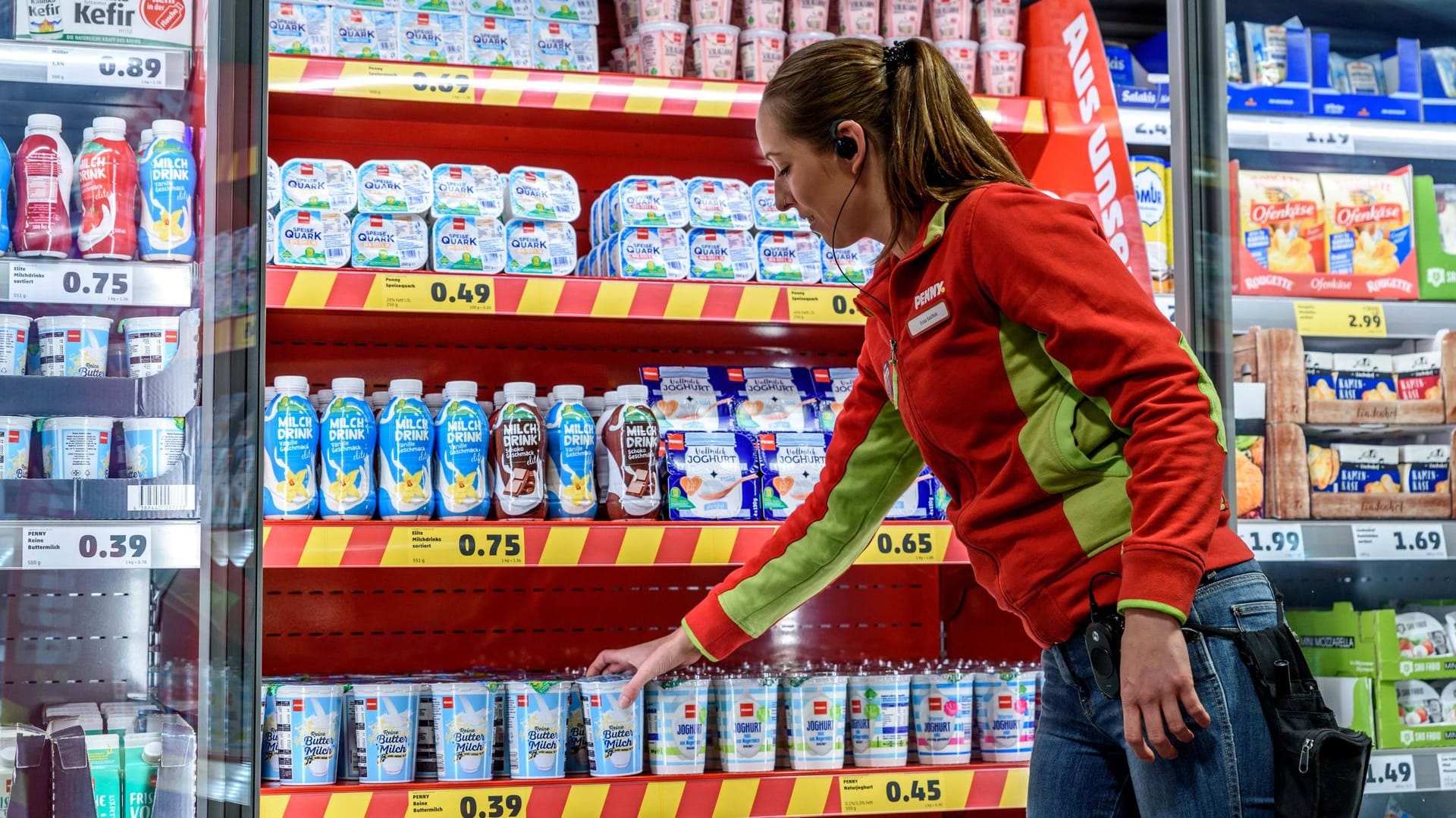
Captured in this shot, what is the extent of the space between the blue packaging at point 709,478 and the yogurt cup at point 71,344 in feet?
3.14

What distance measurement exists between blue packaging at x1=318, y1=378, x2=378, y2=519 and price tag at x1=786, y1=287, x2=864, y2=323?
777mm

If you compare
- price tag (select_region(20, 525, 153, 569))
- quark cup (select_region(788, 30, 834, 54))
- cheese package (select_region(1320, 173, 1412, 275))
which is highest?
quark cup (select_region(788, 30, 834, 54))

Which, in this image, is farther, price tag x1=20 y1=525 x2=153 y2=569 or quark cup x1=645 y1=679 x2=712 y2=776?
quark cup x1=645 y1=679 x2=712 y2=776

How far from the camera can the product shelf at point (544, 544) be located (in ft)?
7.15

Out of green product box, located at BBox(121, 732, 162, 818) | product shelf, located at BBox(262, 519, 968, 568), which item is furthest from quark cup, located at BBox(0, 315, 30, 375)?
green product box, located at BBox(121, 732, 162, 818)

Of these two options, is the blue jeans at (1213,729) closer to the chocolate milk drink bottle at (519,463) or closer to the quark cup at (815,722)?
the quark cup at (815,722)

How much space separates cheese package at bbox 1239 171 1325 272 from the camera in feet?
8.79

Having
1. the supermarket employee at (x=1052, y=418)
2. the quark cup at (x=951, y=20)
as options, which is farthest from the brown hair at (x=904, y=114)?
the quark cup at (x=951, y=20)

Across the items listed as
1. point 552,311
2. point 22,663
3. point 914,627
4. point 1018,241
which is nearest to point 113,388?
point 22,663

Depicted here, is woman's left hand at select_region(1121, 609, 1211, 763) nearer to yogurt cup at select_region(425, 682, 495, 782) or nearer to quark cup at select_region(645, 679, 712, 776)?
quark cup at select_region(645, 679, 712, 776)

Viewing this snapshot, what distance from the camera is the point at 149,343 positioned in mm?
2010

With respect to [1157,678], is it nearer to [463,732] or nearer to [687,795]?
[687,795]

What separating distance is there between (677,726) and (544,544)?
39 centimetres

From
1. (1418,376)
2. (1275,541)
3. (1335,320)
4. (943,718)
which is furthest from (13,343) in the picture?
(1418,376)
